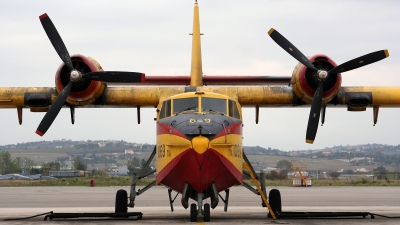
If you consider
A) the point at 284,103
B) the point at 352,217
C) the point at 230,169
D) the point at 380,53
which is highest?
the point at 380,53

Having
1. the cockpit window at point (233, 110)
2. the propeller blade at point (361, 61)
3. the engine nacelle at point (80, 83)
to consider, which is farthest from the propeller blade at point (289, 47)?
the engine nacelle at point (80, 83)

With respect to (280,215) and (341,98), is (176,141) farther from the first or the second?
(341,98)

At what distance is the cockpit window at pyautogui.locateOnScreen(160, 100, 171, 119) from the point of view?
16.9 m

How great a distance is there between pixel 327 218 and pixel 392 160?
134261mm

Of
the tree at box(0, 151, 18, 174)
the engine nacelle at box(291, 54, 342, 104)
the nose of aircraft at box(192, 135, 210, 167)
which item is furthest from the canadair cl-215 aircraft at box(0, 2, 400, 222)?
the tree at box(0, 151, 18, 174)

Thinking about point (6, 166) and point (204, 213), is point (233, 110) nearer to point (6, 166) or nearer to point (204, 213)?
point (204, 213)

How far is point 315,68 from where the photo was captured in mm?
19312

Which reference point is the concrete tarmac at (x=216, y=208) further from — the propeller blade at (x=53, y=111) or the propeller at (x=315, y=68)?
A: the propeller at (x=315, y=68)

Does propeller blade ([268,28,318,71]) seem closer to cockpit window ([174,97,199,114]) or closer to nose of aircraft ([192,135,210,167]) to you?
cockpit window ([174,97,199,114])

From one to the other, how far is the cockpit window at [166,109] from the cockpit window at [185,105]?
0.77 feet

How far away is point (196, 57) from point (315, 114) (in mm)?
4642

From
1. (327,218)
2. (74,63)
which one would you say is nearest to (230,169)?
(327,218)

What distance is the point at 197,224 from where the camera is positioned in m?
14.8

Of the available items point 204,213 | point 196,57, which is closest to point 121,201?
point 204,213
